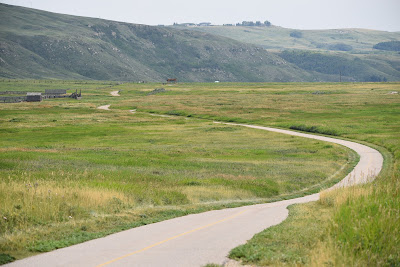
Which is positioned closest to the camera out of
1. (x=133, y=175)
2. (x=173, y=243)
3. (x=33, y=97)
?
(x=173, y=243)

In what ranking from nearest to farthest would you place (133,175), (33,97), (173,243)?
(173,243) < (133,175) < (33,97)

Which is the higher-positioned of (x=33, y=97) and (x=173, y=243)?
(x=173, y=243)

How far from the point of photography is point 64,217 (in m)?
19.3

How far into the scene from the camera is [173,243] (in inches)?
633

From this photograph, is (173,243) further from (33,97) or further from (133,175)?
(33,97)

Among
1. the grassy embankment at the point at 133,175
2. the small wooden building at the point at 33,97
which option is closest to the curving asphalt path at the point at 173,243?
the grassy embankment at the point at 133,175

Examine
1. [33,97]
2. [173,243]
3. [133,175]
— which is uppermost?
[173,243]

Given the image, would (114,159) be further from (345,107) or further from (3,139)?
(345,107)

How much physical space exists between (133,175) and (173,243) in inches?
628

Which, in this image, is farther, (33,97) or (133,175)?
(33,97)

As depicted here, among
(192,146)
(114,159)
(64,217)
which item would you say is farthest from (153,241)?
(192,146)

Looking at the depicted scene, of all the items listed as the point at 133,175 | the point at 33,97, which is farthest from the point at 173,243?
the point at 33,97

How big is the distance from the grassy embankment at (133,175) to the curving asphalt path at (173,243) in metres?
0.96

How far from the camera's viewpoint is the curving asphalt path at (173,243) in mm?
14000
